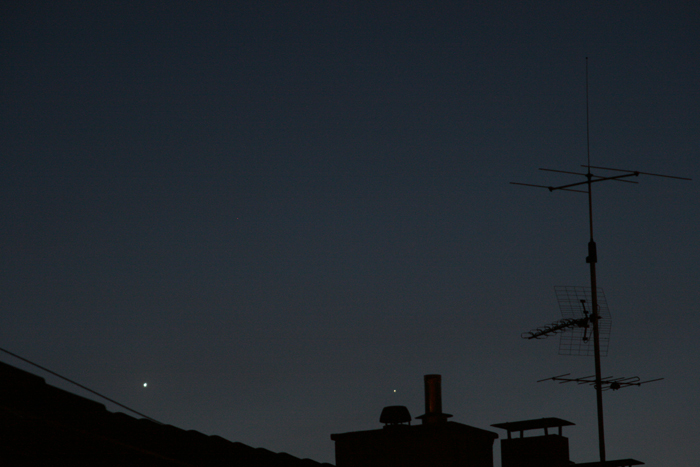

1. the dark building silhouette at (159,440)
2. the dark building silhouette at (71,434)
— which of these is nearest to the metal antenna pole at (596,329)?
the dark building silhouette at (159,440)

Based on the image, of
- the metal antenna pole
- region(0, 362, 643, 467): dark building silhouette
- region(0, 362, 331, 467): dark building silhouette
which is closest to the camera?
region(0, 362, 331, 467): dark building silhouette

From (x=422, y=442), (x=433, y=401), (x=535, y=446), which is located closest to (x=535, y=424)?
(x=535, y=446)

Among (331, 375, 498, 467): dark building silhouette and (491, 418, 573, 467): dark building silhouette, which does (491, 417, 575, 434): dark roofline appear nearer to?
(491, 418, 573, 467): dark building silhouette

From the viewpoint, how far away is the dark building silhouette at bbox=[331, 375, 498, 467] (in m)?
15.4

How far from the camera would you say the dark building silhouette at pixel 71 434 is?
20.5 feet

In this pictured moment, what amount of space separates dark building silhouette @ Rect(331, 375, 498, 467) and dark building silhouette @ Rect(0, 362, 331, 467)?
727 centimetres

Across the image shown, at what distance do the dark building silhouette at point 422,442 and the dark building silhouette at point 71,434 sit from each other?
23.9ft

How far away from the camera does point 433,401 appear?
16312 millimetres

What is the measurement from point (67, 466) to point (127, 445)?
1003mm

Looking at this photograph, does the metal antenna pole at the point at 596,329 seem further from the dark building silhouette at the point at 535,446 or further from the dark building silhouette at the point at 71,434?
the dark building silhouette at the point at 71,434

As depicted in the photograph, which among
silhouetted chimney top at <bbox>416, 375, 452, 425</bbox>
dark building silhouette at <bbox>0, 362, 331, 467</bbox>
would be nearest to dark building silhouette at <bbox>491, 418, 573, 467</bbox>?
silhouetted chimney top at <bbox>416, 375, 452, 425</bbox>

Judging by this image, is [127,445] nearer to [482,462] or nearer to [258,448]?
[258,448]

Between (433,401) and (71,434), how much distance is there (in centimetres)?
1048

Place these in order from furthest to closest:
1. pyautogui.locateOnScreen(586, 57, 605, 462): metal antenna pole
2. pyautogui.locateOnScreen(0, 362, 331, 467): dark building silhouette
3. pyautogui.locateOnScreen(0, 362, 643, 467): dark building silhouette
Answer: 1. pyautogui.locateOnScreen(586, 57, 605, 462): metal antenna pole
2. pyautogui.locateOnScreen(0, 362, 643, 467): dark building silhouette
3. pyautogui.locateOnScreen(0, 362, 331, 467): dark building silhouette
